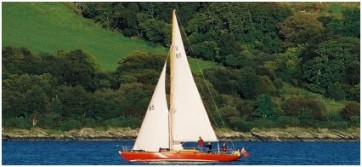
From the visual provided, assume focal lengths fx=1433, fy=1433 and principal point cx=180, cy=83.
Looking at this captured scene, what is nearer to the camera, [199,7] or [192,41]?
[192,41]

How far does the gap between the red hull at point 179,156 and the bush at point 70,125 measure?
5449cm

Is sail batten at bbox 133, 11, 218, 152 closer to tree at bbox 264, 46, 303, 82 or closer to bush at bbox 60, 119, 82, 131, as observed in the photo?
bush at bbox 60, 119, 82, 131

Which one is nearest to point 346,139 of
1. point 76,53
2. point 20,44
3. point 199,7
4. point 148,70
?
point 148,70

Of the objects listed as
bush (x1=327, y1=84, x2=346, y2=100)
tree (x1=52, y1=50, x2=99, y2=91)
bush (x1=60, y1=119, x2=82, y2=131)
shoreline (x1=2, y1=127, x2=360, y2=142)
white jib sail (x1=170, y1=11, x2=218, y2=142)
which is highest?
white jib sail (x1=170, y1=11, x2=218, y2=142)

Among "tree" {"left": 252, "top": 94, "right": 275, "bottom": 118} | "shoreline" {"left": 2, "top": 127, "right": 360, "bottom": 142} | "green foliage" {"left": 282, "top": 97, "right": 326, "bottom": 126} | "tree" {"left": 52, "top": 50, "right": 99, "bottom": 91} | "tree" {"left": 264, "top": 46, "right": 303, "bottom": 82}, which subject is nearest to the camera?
"shoreline" {"left": 2, "top": 127, "right": 360, "bottom": 142}

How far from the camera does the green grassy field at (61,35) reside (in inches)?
5620

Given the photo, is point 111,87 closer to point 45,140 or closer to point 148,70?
point 148,70

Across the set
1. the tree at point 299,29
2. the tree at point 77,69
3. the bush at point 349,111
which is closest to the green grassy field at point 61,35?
the tree at point 77,69

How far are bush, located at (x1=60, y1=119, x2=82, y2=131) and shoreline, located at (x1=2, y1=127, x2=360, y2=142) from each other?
40cm

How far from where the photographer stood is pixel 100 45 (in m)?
146

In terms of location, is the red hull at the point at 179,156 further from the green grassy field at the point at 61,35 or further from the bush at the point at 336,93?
the green grassy field at the point at 61,35

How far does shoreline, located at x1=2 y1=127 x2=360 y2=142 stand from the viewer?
115250 millimetres

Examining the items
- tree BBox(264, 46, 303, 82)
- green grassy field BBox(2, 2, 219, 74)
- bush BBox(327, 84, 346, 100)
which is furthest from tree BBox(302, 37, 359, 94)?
green grassy field BBox(2, 2, 219, 74)

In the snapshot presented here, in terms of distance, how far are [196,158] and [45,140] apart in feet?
177
